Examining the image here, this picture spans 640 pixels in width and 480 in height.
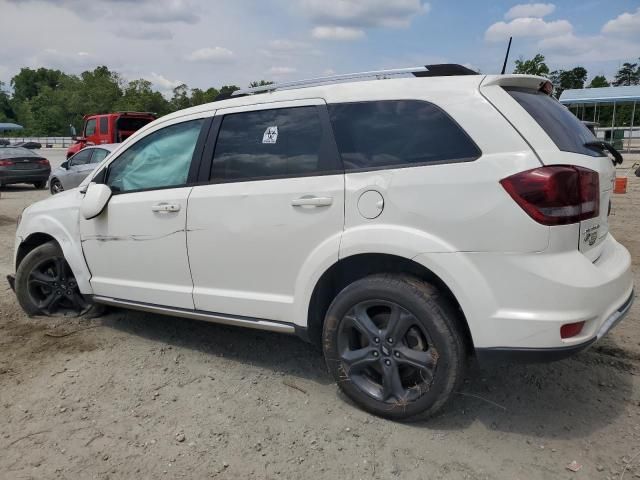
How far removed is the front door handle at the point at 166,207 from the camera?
145 inches

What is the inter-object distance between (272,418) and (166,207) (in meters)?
1.59

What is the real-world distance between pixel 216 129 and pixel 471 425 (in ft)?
8.08

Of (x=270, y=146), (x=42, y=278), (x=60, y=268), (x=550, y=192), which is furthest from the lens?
(x=42, y=278)

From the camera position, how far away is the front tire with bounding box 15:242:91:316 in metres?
4.67

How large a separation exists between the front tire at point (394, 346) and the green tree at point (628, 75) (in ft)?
288

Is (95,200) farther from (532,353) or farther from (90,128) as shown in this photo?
(90,128)

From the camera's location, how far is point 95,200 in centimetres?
411

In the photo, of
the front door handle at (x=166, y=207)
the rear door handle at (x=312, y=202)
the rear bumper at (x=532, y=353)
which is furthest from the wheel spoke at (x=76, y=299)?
the rear bumper at (x=532, y=353)

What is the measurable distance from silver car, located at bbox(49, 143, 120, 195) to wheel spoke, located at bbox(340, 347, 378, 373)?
11176mm

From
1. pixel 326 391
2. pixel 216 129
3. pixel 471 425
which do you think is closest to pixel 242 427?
pixel 326 391

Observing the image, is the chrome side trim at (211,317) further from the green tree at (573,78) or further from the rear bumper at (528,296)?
the green tree at (573,78)

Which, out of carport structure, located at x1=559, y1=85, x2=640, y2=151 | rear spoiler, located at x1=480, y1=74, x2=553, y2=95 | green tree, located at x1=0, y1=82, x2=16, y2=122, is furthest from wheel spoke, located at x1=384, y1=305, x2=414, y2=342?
green tree, located at x1=0, y1=82, x2=16, y2=122

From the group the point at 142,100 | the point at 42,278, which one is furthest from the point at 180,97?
the point at 42,278

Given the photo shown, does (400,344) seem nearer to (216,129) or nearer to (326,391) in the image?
(326,391)
